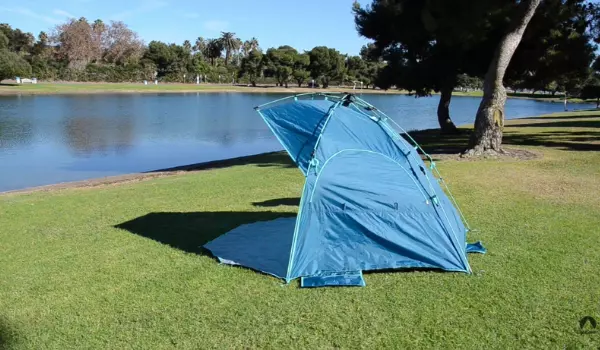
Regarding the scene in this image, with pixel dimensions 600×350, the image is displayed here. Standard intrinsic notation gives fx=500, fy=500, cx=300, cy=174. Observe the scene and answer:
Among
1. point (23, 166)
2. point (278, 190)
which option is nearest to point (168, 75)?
point (23, 166)

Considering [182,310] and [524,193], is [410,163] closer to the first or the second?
[182,310]

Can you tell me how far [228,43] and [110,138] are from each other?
291ft

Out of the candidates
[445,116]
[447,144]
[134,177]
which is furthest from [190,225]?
[445,116]

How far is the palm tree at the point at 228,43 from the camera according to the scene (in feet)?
352

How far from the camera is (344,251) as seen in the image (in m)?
5.48

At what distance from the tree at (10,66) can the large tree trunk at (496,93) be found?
5215 cm

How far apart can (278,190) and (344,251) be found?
448cm

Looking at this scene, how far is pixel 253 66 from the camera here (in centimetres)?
8200

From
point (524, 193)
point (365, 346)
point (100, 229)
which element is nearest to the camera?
point (365, 346)

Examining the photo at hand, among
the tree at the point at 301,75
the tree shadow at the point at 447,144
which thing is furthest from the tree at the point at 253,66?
the tree shadow at the point at 447,144

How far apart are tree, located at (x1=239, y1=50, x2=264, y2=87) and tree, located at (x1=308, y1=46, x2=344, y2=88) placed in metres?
9.00

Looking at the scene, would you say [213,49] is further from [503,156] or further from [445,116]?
[503,156]

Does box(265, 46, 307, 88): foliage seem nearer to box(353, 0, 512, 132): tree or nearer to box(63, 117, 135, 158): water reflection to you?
box(63, 117, 135, 158): water reflection

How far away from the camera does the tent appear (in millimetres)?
5441
